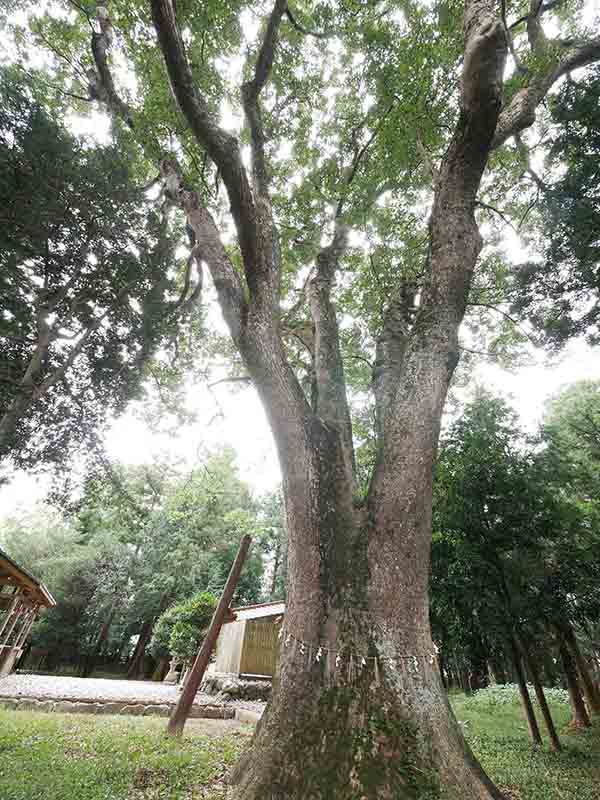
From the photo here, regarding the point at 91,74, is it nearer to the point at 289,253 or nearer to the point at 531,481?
the point at 289,253

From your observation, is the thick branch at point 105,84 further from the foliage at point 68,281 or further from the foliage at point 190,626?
the foliage at point 190,626

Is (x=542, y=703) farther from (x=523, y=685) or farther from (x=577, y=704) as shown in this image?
(x=577, y=704)

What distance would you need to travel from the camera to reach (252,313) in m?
3.81

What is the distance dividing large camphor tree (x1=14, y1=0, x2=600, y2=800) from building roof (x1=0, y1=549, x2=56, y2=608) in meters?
11.3

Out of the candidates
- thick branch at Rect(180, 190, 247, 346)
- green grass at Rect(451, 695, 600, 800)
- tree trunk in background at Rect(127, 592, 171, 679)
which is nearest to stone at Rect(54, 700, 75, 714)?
→ green grass at Rect(451, 695, 600, 800)

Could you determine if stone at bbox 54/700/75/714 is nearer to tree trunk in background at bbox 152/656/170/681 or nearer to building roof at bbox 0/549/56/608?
building roof at bbox 0/549/56/608

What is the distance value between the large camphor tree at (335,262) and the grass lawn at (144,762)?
6.94ft

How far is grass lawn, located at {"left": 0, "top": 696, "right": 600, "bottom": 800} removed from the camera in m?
3.45

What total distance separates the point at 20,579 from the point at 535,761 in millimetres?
14710

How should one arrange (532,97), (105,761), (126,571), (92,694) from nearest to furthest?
(105,761) → (532,97) → (92,694) → (126,571)

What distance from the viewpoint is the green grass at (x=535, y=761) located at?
4.18 metres

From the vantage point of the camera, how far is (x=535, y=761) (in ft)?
18.0

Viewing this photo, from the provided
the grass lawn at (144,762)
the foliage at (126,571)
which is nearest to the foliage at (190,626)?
the grass lawn at (144,762)

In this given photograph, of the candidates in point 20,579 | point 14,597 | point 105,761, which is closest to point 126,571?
point 14,597
